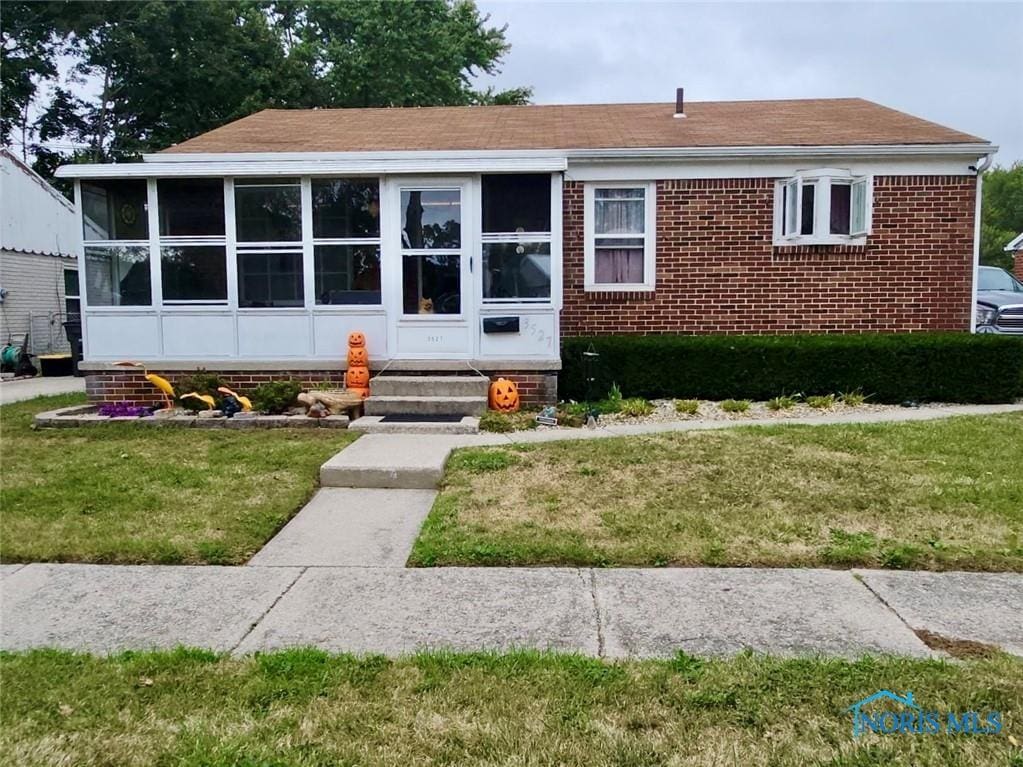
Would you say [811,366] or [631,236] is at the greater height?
[631,236]

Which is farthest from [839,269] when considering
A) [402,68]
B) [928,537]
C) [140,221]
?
[402,68]

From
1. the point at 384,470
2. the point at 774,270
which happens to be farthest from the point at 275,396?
the point at 774,270

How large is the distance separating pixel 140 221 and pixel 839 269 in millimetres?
9475

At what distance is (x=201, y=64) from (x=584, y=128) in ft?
62.0

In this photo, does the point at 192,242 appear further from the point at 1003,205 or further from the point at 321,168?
the point at 1003,205

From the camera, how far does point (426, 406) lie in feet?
28.9

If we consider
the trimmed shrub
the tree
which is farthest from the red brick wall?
the tree

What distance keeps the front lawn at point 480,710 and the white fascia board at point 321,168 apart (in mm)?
6943

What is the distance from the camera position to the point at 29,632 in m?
3.53

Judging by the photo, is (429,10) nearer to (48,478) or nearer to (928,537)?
(48,478)

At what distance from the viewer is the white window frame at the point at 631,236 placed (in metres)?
10.7

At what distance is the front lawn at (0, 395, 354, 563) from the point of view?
4.68 meters

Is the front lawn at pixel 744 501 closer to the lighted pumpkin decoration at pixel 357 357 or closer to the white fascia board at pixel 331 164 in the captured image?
the lighted pumpkin decoration at pixel 357 357

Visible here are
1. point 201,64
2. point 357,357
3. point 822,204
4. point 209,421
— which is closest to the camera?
point 209,421
